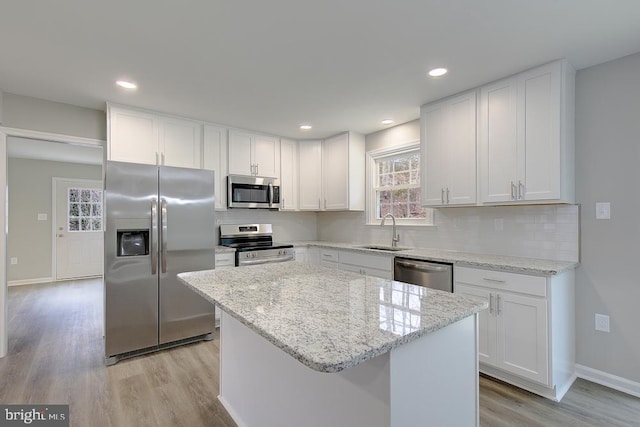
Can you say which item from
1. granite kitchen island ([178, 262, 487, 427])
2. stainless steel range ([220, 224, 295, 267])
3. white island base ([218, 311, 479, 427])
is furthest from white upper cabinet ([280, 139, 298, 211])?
white island base ([218, 311, 479, 427])

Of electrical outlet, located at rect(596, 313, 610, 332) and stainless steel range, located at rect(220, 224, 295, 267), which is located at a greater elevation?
stainless steel range, located at rect(220, 224, 295, 267)

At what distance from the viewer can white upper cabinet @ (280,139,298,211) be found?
14.4ft

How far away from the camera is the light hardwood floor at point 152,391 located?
195cm

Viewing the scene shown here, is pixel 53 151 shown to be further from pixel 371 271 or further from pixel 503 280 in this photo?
pixel 503 280

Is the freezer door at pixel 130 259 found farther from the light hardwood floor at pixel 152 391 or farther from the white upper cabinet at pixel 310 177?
the white upper cabinet at pixel 310 177

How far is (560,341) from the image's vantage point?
7.27ft

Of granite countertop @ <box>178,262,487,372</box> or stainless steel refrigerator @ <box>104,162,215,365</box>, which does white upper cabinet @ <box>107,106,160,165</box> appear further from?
granite countertop @ <box>178,262,487,372</box>

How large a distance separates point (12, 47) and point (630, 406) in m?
4.69

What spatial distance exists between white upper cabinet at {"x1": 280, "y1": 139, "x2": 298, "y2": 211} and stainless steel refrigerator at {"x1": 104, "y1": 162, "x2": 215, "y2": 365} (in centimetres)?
128

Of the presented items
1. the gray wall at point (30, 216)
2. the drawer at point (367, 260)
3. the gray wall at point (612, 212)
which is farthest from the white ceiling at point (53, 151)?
the gray wall at point (612, 212)

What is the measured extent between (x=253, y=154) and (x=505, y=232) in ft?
9.79

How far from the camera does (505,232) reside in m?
2.82

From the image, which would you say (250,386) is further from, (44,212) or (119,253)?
(44,212)

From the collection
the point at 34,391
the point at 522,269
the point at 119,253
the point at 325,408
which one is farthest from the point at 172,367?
the point at 522,269
